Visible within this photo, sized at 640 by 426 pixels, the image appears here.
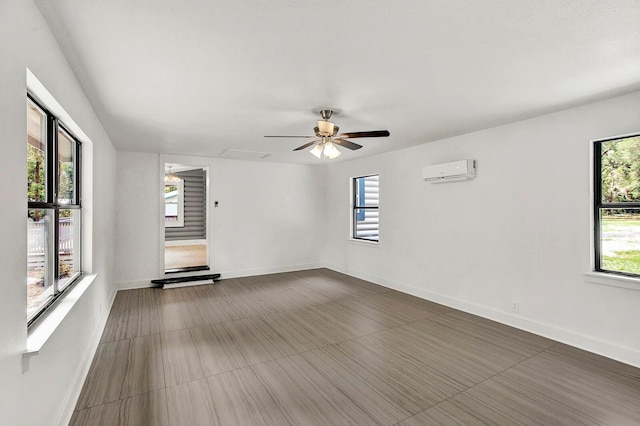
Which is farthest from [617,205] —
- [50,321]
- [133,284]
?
[133,284]

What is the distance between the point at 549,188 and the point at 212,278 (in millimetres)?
5553

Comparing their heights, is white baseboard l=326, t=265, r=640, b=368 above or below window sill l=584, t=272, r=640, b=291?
below

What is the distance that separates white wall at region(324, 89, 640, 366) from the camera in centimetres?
300

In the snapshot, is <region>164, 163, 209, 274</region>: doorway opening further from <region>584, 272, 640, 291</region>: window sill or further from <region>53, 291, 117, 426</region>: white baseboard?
<region>584, 272, 640, 291</region>: window sill

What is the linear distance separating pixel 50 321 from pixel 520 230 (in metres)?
4.44

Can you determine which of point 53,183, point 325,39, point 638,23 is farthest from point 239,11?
point 638,23

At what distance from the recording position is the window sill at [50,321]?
1508 millimetres

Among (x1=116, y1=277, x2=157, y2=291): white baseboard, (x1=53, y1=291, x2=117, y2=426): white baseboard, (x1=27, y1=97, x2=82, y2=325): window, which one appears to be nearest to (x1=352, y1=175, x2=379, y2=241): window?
(x1=116, y1=277, x2=157, y2=291): white baseboard

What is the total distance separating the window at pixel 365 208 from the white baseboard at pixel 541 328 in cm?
149

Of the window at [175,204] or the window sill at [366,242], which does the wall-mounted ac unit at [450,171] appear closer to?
the window sill at [366,242]

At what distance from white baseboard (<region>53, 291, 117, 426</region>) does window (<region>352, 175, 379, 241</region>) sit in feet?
15.2

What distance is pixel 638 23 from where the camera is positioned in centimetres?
174

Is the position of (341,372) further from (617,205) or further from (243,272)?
(243,272)

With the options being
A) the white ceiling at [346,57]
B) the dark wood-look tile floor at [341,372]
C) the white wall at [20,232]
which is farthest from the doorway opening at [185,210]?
the white wall at [20,232]
